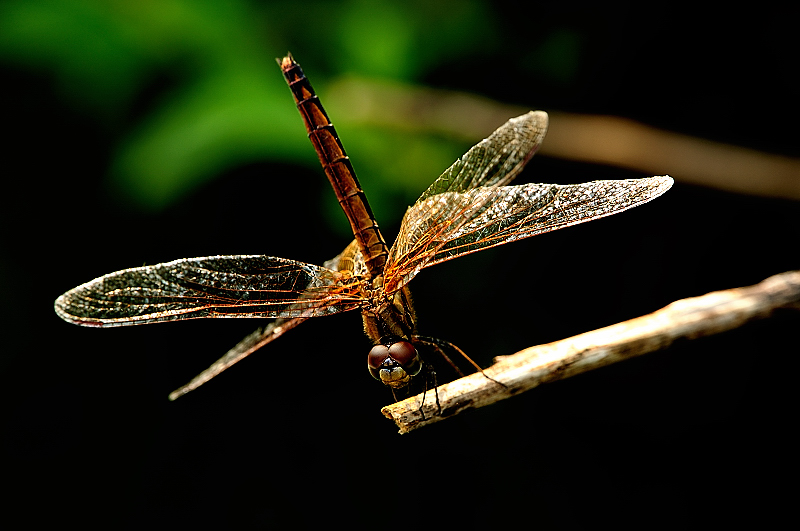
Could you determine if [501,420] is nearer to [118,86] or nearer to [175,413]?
[175,413]

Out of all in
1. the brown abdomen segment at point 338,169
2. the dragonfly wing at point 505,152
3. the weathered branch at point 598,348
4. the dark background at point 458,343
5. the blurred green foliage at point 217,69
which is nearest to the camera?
the weathered branch at point 598,348

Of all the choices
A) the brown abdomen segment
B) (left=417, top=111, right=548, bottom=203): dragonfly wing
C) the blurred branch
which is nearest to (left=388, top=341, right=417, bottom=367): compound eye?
the brown abdomen segment

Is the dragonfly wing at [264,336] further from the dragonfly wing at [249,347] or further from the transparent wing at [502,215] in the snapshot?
the transparent wing at [502,215]

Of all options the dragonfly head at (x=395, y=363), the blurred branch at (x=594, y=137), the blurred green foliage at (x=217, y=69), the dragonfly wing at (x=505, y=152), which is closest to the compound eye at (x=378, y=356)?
the dragonfly head at (x=395, y=363)

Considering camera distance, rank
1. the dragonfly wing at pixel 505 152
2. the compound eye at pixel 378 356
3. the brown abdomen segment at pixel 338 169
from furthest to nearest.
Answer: the dragonfly wing at pixel 505 152
the brown abdomen segment at pixel 338 169
the compound eye at pixel 378 356

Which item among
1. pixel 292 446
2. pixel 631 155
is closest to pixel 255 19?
pixel 631 155

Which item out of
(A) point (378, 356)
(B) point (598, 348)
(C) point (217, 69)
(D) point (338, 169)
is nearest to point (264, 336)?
(A) point (378, 356)
